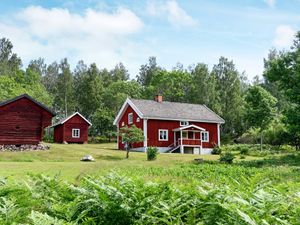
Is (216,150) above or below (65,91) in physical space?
below

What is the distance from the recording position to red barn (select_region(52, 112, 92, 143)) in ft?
160

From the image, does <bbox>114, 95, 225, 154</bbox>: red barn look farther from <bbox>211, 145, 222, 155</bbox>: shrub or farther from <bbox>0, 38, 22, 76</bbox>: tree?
<bbox>0, 38, 22, 76</bbox>: tree

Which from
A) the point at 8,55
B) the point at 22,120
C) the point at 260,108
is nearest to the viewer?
the point at 22,120

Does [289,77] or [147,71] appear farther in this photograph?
[147,71]

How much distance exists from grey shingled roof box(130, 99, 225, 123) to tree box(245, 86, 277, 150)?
3434 millimetres

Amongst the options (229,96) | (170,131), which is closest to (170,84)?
(229,96)

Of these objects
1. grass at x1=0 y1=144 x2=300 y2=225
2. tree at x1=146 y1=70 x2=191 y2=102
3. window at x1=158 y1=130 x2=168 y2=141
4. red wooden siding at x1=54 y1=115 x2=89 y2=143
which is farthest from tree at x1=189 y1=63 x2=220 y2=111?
grass at x1=0 y1=144 x2=300 y2=225

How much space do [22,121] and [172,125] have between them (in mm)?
15969

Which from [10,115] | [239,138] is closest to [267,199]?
[10,115]

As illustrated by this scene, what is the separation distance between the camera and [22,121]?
108 ft

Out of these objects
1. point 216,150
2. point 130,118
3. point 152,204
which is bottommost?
point 152,204

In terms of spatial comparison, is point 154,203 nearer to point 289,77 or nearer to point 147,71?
point 289,77

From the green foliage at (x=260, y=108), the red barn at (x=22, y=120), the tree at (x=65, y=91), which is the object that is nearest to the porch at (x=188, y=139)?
the green foliage at (x=260, y=108)

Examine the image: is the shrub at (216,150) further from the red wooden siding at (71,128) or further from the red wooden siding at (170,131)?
the red wooden siding at (71,128)
